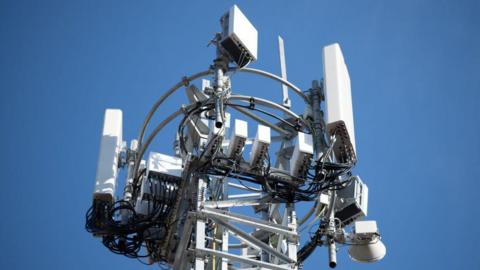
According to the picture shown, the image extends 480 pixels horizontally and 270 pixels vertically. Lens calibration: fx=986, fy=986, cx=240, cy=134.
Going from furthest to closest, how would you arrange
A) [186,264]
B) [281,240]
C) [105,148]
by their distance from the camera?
[105,148], [281,240], [186,264]

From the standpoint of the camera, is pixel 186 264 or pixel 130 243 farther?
pixel 130 243

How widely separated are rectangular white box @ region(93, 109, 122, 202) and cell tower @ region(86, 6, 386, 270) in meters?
0.02

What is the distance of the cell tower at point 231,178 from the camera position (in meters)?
20.5

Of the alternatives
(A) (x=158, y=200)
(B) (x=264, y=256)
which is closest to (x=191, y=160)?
(A) (x=158, y=200)

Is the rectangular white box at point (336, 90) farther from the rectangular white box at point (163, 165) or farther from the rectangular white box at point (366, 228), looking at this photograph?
the rectangular white box at point (163, 165)

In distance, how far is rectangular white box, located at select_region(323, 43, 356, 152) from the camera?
69.0 feet

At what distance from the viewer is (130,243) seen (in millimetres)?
22234

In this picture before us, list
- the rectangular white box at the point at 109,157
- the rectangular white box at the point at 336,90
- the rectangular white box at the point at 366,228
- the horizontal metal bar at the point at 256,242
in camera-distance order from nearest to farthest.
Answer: the horizontal metal bar at the point at 256,242 → the rectangular white box at the point at 336,90 → the rectangular white box at the point at 366,228 → the rectangular white box at the point at 109,157

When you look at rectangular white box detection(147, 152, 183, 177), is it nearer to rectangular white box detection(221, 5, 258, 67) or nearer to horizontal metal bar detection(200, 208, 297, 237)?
horizontal metal bar detection(200, 208, 297, 237)

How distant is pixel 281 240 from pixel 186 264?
240 cm

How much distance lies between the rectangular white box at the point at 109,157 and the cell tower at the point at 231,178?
0.08 feet

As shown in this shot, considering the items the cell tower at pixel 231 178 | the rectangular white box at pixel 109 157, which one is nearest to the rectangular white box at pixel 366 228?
the cell tower at pixel 231 178

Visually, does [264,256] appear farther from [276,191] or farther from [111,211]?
[111,211]

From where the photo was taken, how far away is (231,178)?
2152cm
